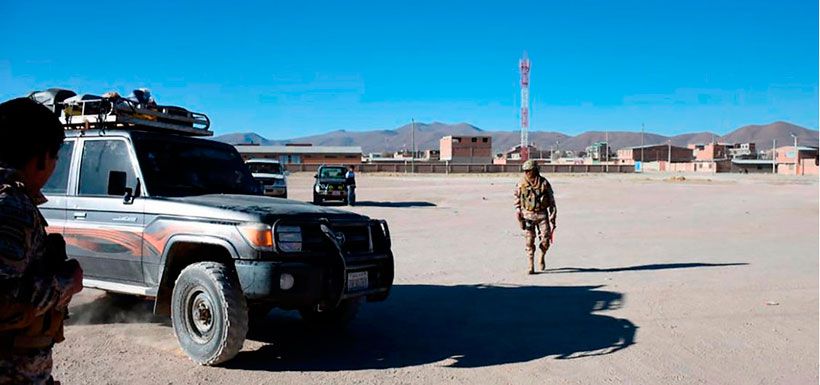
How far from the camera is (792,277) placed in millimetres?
9953

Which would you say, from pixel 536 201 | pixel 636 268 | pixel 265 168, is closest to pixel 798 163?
A: pixel 265 168

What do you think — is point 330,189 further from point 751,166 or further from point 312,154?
point 751,166

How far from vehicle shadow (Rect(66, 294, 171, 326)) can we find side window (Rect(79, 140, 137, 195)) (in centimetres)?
143

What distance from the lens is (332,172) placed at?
29.8 m

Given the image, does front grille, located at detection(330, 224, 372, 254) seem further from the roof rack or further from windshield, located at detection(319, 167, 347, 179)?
windshield, located at detection(319, 167, 347, 179)

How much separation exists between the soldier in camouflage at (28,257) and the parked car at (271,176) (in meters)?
21.7

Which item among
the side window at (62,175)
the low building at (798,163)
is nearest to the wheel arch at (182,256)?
the side window at (62,175)

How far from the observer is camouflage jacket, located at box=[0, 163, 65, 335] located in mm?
2193

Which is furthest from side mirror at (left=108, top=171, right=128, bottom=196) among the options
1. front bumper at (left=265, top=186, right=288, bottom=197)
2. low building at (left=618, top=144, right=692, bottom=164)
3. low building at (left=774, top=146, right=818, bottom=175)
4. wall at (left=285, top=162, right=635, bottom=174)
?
low building at (left=618, top=144, right=692, bottom=164)

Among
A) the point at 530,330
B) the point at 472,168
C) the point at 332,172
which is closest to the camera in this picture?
the point at 530,330

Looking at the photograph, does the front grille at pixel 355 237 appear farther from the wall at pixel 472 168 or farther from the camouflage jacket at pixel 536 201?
the wall at pixel 472 168

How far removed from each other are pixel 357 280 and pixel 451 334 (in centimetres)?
141

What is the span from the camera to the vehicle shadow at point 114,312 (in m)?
6.94

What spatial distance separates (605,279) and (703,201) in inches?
909
